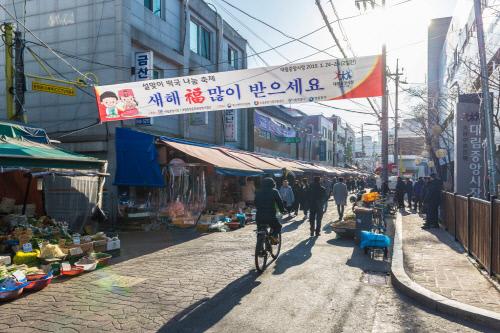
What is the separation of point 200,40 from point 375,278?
16.7 m

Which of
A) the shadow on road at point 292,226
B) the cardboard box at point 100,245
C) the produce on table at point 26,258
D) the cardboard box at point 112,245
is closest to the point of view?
the produce on table at point 26,258

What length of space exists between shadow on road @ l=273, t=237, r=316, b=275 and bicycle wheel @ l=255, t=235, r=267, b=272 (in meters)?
0.26

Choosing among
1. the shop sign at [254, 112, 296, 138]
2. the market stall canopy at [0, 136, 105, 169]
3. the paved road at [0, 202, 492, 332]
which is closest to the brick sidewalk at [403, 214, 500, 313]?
the paved road at [0, 202, 492, 332]

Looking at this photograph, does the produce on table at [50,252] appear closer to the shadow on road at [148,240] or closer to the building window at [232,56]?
the shadow on road at [148,240]

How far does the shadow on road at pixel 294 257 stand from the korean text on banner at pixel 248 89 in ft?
11.7

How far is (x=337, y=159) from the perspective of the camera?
64.2 m

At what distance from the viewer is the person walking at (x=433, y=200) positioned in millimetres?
12922

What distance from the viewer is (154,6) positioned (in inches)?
655

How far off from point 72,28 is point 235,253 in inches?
462

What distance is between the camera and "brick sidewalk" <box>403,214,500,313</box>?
18.2 feet

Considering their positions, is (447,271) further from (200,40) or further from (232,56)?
(232,56)

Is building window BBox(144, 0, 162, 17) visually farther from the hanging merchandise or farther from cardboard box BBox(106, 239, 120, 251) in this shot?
cardboard box BBox(106, 239, 120, 251)

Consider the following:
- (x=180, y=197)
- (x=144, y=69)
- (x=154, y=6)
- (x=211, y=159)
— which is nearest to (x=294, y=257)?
(x=211, y=159)

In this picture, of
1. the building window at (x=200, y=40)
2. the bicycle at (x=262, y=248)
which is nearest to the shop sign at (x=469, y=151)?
the bicycle at (x=262, y=248)
